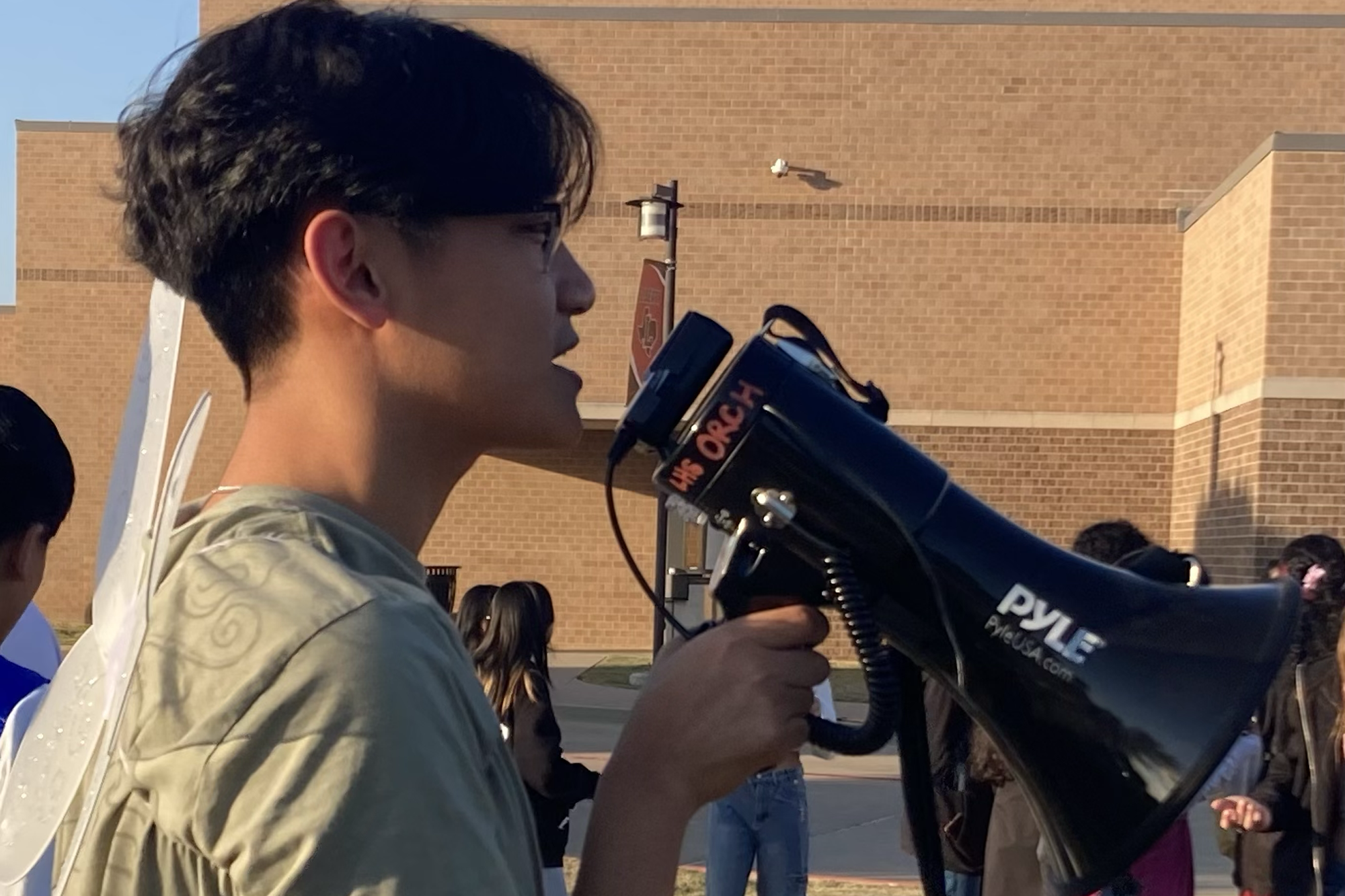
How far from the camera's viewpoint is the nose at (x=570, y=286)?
1.37 metres

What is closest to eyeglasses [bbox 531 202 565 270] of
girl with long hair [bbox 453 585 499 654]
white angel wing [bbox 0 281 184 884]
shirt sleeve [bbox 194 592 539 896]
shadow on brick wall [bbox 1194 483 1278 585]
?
white angel wing [bbox 0 281 184 884]

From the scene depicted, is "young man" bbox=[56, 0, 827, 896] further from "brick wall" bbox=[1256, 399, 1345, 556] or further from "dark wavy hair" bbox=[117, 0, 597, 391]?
"brick wall" bbox=[1256, 399, 1345, 556]

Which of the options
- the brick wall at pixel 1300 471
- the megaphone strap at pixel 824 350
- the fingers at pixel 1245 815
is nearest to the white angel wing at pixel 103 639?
the megaphone strap at pixel 824 350

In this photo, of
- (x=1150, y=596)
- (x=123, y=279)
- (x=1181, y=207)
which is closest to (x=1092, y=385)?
(x=1181, y=207)

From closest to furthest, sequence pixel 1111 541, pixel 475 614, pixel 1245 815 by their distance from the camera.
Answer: pixel 1245 815, pixel 1111 541, pixel 475 614

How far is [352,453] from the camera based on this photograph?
1.23 m

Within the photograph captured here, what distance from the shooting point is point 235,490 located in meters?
1.25

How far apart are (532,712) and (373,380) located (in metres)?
4.14

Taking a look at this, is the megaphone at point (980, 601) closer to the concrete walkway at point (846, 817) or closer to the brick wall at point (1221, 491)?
the concrete walkway at point (846, 817)

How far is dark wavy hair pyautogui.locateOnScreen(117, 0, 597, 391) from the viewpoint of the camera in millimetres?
1229

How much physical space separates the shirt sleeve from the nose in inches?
17.8

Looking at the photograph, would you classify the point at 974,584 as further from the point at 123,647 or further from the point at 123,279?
the point at 123,279

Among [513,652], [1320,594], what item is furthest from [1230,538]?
[513,652]

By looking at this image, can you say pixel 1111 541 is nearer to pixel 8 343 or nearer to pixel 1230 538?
pixel 1230 538
